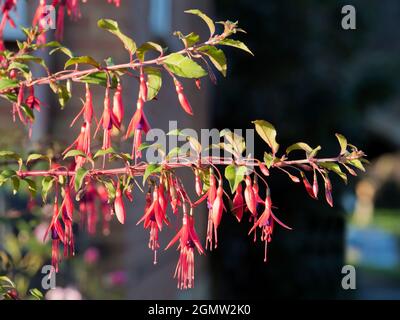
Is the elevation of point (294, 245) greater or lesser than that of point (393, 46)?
lesser

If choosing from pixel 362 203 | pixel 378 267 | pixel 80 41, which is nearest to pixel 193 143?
pixel 80 41

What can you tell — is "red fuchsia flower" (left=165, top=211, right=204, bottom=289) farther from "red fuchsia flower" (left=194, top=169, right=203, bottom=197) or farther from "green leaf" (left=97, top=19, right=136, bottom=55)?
"green leaf" (left=97, top=19, right=136, bottom=55)

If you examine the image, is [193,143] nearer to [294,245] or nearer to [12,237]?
[12,237]

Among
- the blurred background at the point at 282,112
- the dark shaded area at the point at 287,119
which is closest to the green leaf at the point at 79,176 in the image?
the blurred background at the point at 282,112

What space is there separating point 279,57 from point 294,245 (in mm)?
1851

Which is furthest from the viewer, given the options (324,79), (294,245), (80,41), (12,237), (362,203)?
(362,203)

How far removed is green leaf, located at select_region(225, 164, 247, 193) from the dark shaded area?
19.3 ft

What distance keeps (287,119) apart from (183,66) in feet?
21.3

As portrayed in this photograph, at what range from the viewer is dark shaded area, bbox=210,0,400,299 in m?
7.66

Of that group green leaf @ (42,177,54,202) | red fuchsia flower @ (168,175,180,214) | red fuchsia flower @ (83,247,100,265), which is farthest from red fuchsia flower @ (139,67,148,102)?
red fuchsia flower @ (83,247,100,265)

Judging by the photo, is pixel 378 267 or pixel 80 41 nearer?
pixel 80 41

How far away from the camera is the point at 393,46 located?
17297mm

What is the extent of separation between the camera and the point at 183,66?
4.69ft

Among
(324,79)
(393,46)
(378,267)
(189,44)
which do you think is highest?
(393,46)
